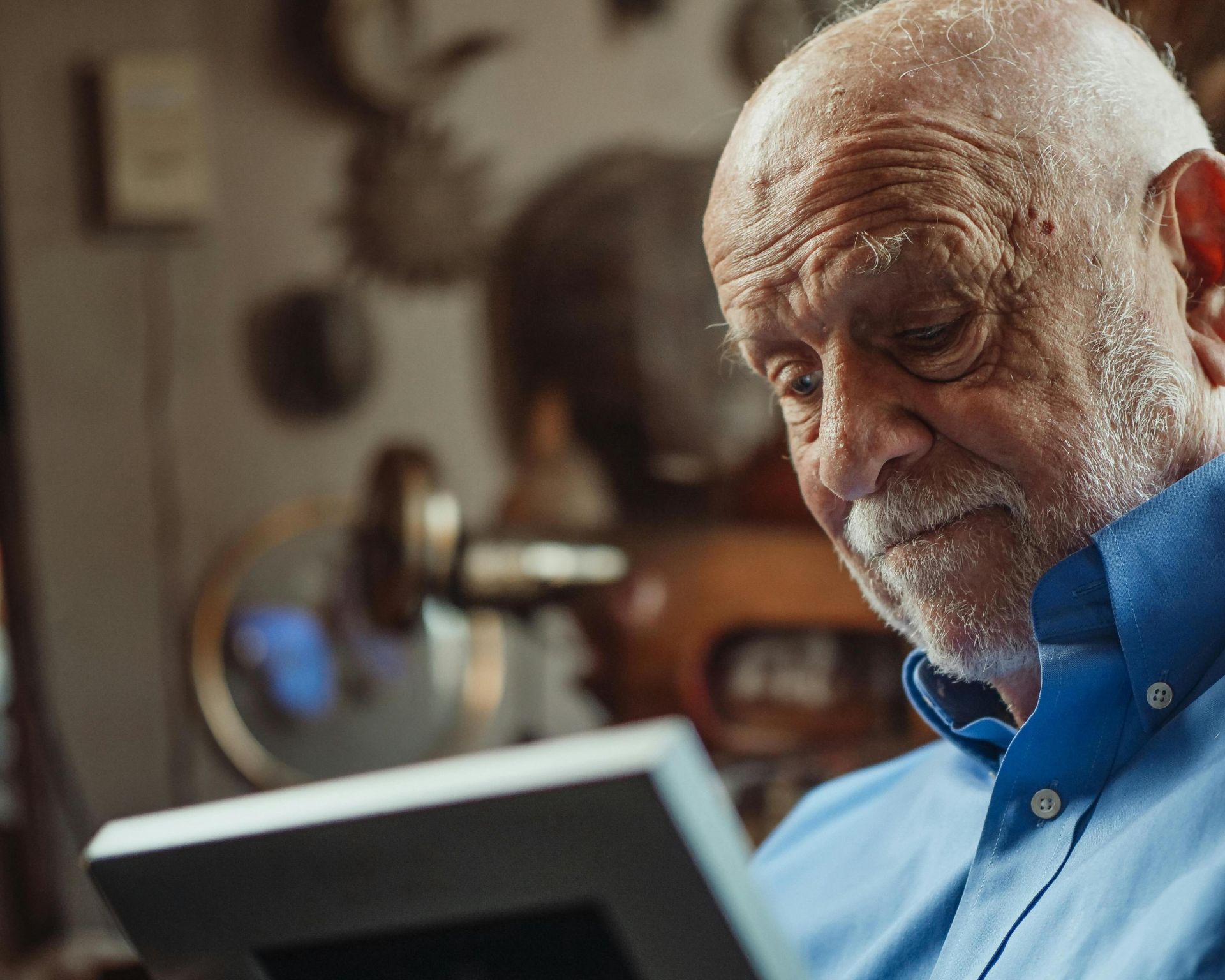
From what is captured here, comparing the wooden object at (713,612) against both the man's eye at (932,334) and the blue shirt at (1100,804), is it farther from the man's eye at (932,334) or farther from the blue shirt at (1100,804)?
the man's eye at (932,334)

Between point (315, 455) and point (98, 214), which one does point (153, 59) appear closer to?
point (98, 214)

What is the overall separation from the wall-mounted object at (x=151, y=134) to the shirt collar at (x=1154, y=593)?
2930 mm

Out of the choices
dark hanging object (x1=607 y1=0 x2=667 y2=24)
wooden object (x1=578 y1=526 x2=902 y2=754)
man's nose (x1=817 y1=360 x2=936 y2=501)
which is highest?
dark hanging object (x1=607 y1=0 x2=667 y2=24)

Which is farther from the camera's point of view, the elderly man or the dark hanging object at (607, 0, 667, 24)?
the dark hanging object at (607, 0, 667, 24)

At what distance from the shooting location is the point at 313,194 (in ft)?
11.2

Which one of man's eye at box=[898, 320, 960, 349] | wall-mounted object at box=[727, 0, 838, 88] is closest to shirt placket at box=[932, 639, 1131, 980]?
man's eye at box=[898, 320, 960, 349]

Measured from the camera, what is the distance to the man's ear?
1.06 metres

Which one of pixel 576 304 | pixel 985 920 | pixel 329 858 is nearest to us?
pixel 329 858

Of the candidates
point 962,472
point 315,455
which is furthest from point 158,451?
point 962,472

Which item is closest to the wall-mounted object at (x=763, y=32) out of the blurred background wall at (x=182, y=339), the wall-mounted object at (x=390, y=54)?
the blurred background wall at (x=182, y=339)

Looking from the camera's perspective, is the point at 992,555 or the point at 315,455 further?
the point at 315,455

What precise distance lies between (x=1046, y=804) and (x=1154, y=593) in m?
0.19

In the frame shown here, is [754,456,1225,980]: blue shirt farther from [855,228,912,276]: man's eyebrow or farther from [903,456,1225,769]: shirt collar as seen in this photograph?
[855,228,912,276]: man's eyebrow

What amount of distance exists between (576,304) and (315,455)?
83cm
